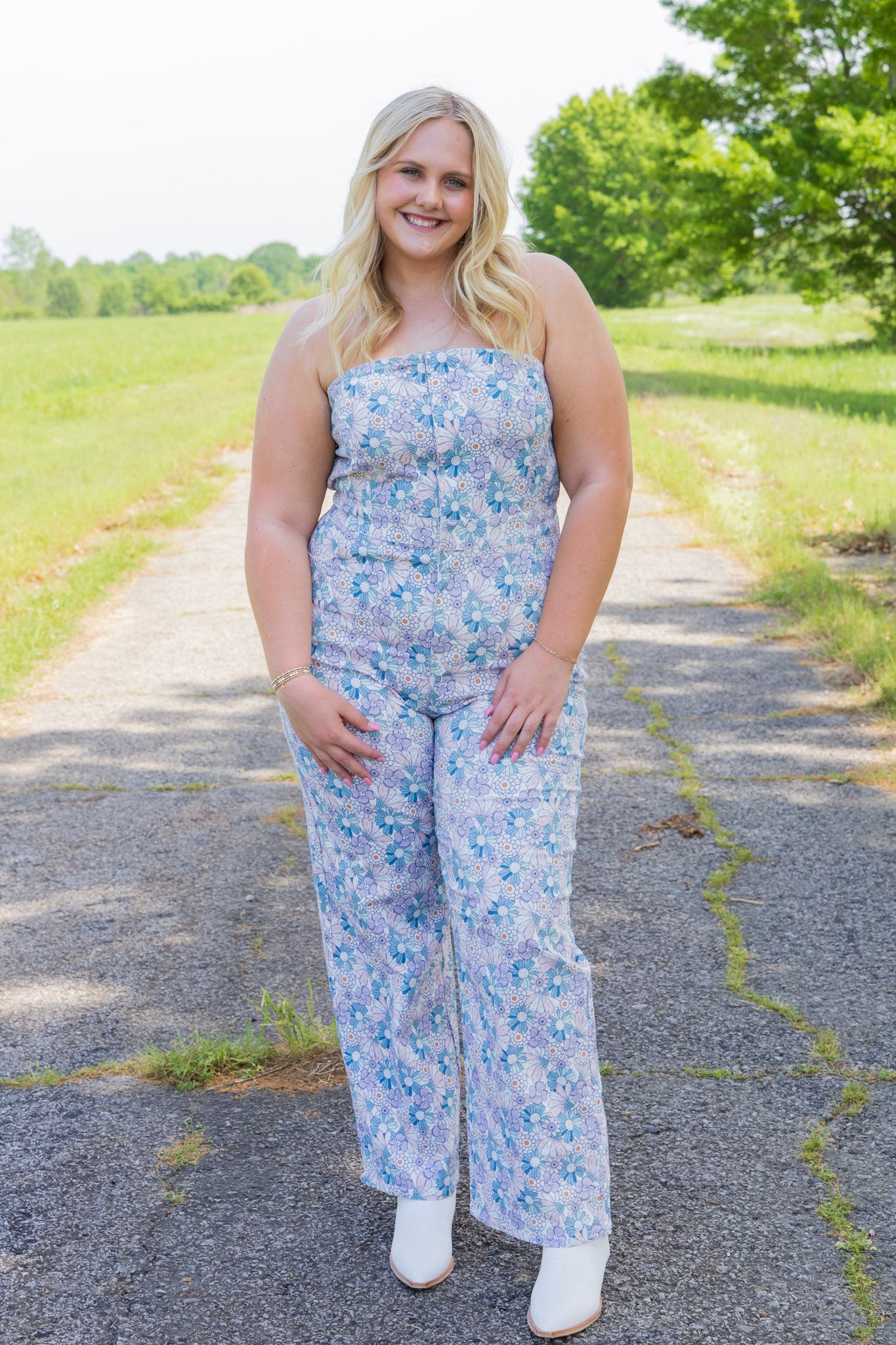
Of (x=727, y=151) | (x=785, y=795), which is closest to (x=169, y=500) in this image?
(x=785, y=795)

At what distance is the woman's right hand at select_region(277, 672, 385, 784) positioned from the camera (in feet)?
6.56

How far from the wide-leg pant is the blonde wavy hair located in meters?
0.55

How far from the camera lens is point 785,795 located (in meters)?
4.29

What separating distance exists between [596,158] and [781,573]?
197ft

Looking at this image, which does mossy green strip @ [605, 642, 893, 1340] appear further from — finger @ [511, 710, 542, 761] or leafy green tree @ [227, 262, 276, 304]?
leafy green tree @ [227, 262, 276, 304]

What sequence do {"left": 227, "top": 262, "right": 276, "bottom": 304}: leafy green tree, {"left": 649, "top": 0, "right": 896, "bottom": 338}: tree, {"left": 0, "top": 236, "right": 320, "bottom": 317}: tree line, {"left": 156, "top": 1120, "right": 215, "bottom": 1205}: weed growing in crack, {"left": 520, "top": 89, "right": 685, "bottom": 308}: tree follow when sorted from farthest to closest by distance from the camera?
1. {"left": 227, "top": 262, "right": 276, "bottom": 304}: leafy green tree
2. {"left": 0, "top": 236, "right": 320, "bottom": 317}: tree line
3. {"left": 520, "top": 89, "right": 685, "bottom": 308}: tree
4. {"left": 649, "top": 0, "right": 896, "bottom": 338}: tree
5. {"left": 156, "top": 1120, "right": 215, "bottom": 1205}: weed growing in crack

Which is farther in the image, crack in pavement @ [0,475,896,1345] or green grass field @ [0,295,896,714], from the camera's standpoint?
green grass field @ [0,295,896,714]

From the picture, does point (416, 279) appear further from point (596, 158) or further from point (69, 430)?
point (596, 158)

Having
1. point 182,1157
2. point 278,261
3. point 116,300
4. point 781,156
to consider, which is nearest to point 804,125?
point 781,156

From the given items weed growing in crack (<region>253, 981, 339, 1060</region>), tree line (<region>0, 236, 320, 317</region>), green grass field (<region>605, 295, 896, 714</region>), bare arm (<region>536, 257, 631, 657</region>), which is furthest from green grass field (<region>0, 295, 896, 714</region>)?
tree line (<region>0, 236, 320, 317</region>)

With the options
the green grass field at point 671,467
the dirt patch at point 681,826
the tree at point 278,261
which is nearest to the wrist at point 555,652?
the dirt patch at point 681,826

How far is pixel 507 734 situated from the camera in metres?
1.96

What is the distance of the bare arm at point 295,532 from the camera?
6.62ft

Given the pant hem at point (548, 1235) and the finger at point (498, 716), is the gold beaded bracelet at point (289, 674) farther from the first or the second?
the pant hem at point (548, 1235)
